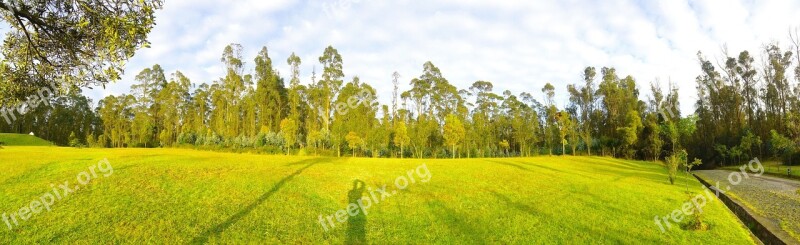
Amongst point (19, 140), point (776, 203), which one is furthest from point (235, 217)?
point (19, 140)

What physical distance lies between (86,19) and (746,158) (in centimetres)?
7065

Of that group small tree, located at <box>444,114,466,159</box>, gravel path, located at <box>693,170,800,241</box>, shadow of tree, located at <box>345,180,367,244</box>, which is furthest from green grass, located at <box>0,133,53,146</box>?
gravel path, located at <box>693,170,800,241</box>

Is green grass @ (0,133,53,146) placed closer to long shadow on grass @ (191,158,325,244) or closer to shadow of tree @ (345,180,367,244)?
long shadow on grass @ (191,158,325,244)

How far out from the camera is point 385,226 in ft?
38.6

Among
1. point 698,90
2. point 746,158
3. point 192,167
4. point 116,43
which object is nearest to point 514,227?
point 116,43

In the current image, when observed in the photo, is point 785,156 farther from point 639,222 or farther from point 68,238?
point 68,238

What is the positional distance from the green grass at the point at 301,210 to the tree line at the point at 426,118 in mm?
29338

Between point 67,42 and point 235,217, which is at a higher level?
point 67,42

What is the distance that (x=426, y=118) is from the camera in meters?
67.2

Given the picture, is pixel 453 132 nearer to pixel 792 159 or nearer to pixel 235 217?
pixel 792 159

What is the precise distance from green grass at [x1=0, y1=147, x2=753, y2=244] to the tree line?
29.3 metres

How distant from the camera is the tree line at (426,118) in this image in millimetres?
51500

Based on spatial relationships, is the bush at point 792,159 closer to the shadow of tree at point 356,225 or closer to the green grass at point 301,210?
the green grass at point 301,210

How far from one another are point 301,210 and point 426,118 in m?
55.2
